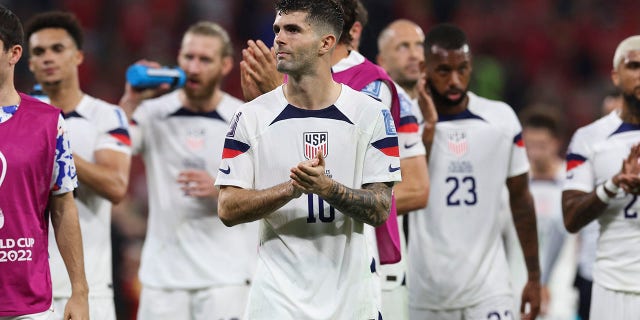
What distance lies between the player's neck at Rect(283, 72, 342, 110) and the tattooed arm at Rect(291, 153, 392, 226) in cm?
42

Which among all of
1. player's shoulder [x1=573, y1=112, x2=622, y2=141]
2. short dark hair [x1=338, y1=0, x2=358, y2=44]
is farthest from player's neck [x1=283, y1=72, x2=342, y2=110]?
player's shoulder [x1=573, y1=112, x2=622, y2=141]

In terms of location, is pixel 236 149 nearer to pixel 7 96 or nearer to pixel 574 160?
pixel 7 96

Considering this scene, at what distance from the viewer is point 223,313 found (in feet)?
25.3

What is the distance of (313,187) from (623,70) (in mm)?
2959

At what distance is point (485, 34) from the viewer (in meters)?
17.5

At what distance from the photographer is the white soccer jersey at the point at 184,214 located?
7.81 metres

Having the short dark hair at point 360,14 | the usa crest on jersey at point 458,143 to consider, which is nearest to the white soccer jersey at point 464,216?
the usa crest on jersey at point 458,143

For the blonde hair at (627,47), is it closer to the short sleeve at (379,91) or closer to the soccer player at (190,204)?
the short sleeve at (379,91)

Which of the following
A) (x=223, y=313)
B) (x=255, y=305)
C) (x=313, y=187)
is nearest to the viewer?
(x=313, y=187)

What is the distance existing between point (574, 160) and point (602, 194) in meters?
0.46

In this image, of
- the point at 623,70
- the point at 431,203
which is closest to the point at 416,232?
the point at 431,203

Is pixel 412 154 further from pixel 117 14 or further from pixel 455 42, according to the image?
pixel 117 14

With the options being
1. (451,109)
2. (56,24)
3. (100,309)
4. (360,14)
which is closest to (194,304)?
(100,309)

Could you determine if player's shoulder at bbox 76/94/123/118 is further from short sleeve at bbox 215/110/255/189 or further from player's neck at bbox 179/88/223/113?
short sleeve at bbox 215/110/255/189
